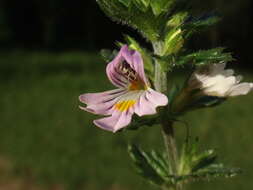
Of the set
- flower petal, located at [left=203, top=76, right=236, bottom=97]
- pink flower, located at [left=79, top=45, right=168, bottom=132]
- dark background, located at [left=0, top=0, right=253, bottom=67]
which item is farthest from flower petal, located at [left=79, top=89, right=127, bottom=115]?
dark background, located at [left=0, top=0, right=253, bottom=67]

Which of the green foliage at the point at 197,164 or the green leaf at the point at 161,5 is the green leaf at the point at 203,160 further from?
the green leaf at the point at 161,5

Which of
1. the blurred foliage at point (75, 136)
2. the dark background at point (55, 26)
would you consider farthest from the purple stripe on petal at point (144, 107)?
the dark background at point (55, 26)

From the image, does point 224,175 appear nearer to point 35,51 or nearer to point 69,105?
point 69,105

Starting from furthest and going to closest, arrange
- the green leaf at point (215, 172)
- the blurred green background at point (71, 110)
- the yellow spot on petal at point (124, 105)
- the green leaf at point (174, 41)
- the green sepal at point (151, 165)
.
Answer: the blurred green background at point (71, 110) < the green sepal at point (151, 165) < the green leaf at point (215, 172) < the green leaf at point (174, 41) < the yellow spot on petal at point (124, 105)

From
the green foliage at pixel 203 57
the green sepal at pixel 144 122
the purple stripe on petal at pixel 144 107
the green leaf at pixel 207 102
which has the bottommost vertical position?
the green sepal at pixel 144 122

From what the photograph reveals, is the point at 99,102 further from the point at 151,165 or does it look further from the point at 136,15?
the point at 151,165

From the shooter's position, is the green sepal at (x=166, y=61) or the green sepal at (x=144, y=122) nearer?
the green sepal at (x=166, y=61)

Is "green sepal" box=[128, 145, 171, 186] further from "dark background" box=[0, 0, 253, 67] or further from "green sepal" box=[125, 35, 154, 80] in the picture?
"dark background" box=[0, 0, 253, 67]
